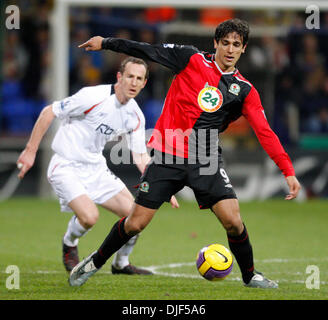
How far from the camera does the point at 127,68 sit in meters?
7.51

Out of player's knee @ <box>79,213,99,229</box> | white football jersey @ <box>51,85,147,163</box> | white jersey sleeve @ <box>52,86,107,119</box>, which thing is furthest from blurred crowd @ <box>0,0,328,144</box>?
player's knee @ <box>79,213,99,229</box>

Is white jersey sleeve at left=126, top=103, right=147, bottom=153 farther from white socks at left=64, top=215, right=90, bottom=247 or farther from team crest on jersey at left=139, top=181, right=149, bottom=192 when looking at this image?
team crest on jersey at left=139, top=181, right=149, bottom=192

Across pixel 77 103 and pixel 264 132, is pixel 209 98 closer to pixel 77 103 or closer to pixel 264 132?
pixel 264 132

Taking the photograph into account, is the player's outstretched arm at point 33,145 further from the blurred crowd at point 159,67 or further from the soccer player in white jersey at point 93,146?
the blurred crowd at point 159,67

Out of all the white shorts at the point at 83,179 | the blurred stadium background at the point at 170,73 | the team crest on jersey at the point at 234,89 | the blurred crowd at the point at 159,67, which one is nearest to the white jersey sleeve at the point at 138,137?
the white shorts at the point at 83,179

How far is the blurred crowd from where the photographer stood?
16.2 m

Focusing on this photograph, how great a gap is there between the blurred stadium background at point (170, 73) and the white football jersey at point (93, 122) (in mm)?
6447

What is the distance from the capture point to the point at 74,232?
771 cm

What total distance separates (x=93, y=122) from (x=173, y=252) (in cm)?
224

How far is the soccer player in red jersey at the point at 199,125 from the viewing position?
6359 millimetres
